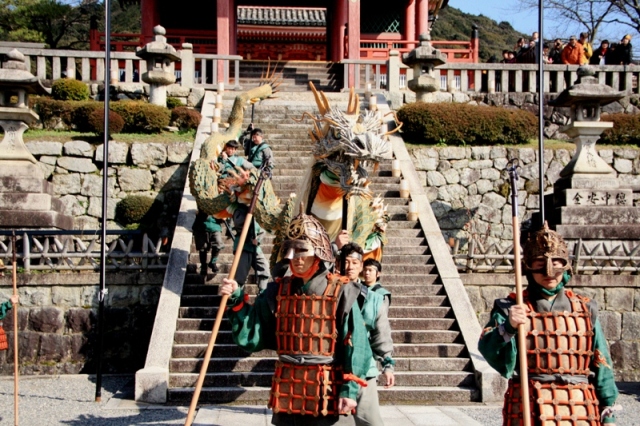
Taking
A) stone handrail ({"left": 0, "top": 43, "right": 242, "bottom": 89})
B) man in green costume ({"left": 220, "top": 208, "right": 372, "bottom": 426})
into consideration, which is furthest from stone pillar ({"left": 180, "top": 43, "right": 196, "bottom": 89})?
man in green costume ({"left": 220, "top": 208, "right": 372, "bottom": 426})

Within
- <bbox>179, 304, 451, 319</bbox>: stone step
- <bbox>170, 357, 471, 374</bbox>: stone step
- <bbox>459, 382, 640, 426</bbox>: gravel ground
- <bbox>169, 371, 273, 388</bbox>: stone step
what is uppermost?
<bbox>179, 304, 451, 319</bbox>: stone step

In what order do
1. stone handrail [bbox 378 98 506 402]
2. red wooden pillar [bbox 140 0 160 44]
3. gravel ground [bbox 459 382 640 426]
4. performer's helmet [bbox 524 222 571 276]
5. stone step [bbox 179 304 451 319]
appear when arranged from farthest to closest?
1. red wooden pillar [bbox 140 0 160 44]
2. stone step [bbox 179 304 451 319]
3. stone handrail [bbox 378 98 506 402]
4. gravel ground [bbox 459 382 640 426]
5. performer's helmet [bbox 524 222 571 276]

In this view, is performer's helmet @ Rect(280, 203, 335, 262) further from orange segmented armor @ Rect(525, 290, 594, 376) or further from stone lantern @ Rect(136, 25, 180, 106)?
stone lantern @ Rect(136, 25, 180, 106)

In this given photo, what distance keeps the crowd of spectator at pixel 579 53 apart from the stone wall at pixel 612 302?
869cm

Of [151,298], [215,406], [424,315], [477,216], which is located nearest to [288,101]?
[477,216]

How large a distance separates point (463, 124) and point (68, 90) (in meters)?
8.56

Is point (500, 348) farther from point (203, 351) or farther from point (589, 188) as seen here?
point (589, 188)

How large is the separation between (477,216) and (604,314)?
4279 millimetres

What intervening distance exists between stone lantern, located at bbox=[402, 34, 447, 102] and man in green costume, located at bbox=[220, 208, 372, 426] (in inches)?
472

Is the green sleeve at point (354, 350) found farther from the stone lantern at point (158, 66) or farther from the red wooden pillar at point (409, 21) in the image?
the red wooden pillar at point (409, 21)

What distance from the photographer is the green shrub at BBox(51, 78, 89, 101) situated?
654 inches

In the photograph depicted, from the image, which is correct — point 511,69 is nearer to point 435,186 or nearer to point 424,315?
point 435,186

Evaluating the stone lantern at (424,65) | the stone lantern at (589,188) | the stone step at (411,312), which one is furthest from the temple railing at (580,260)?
the stone lantern at (424,65)

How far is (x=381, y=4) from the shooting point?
959 inches
